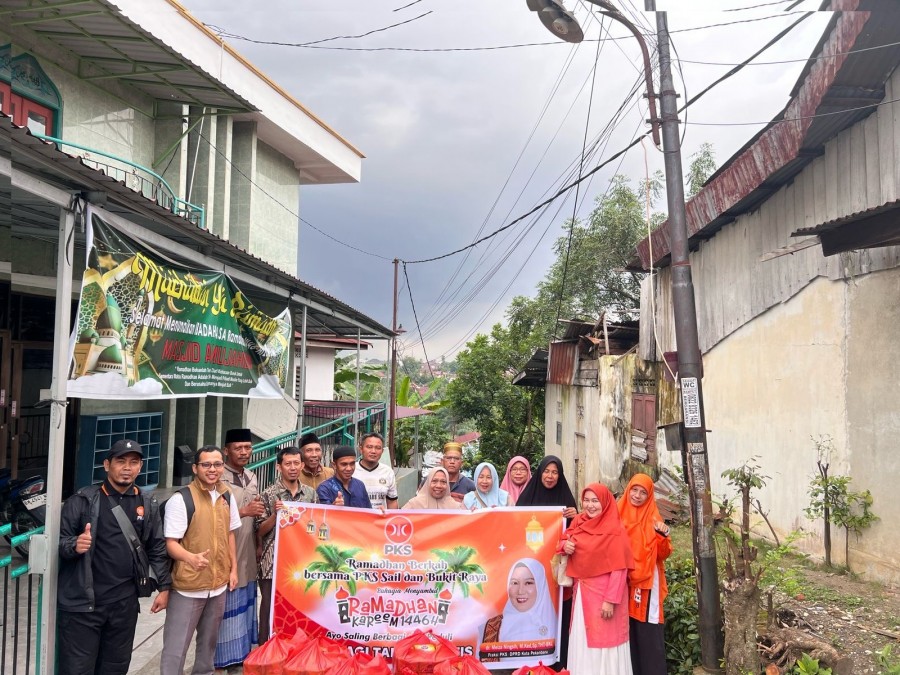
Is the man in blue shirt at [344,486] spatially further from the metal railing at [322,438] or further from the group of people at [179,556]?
the metal railing at [322,438]

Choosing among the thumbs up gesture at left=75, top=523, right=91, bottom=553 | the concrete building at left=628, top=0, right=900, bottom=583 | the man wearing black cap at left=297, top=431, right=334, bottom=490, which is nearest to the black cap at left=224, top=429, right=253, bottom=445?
the man wearing black cap at left=297, top=431, right=334, bottom=490

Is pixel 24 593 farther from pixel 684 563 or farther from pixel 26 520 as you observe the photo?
pixel 684 563

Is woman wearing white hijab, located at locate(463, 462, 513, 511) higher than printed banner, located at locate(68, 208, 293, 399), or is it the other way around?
printed banner, located at locate(68, 208, 293, 399)

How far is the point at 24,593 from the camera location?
5406mm

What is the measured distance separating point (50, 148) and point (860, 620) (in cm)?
625

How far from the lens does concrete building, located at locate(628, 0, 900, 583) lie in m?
5.50

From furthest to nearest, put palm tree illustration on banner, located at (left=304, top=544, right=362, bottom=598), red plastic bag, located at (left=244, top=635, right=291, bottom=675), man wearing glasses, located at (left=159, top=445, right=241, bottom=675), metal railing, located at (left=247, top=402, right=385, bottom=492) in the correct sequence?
metal railing, located at (left=247, top=402, right=385, bottom=492)
palm tree illustration on banner, located at (left=304, top=544, right=362, bottom=598)
man wearing glasses, located at (left=159, top=445, right=241, bottom=675)
red plastic bag, located at (left=244, top=635, right=291, bottom=675)

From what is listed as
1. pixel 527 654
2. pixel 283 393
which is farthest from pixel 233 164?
pixel 527 654

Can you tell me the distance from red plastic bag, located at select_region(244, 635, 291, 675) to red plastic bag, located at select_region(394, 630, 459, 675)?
67 cm

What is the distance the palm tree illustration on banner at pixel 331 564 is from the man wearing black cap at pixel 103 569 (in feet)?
3.14

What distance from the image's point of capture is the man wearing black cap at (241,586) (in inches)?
171

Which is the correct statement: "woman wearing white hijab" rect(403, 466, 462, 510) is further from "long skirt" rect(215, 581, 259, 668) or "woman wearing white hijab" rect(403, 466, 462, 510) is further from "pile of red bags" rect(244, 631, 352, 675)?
"long skirt" rect(215, 581, 259, 668)

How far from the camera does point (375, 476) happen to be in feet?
17.4

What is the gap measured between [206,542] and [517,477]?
104 inches
